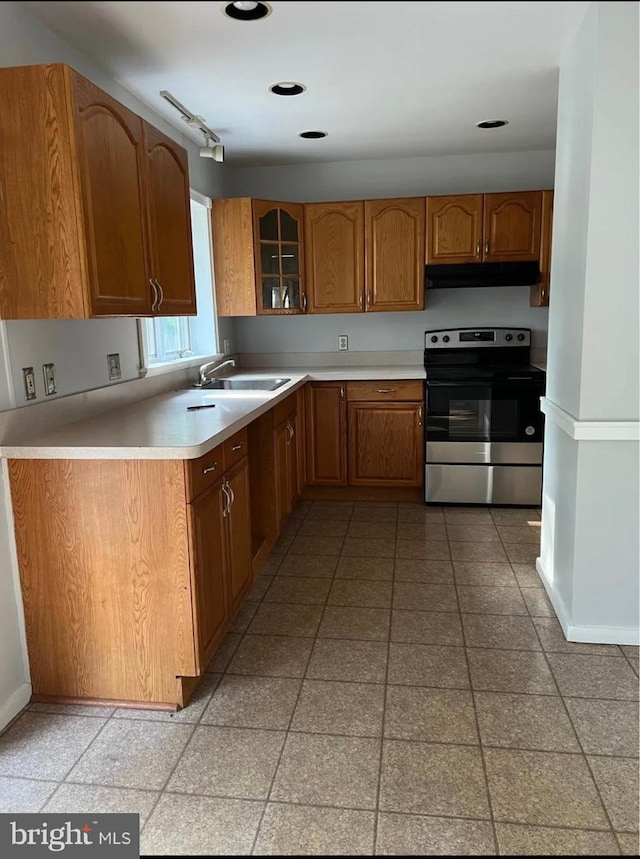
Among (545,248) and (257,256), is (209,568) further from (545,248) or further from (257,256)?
(545,248)

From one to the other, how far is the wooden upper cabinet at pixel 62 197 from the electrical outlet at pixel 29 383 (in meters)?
0.24

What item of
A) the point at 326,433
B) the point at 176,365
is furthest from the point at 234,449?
the point at 326,433

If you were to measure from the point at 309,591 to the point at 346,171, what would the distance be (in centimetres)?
291

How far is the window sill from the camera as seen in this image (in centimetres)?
292

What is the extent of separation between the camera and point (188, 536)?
5.89 feet

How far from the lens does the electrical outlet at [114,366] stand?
8.25 ft

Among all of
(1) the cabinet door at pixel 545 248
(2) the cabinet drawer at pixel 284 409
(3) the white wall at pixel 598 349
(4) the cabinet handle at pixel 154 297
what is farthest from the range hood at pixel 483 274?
(4) the cabinet handle at pixel 154 297

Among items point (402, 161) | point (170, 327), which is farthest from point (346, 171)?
point (170, 327)

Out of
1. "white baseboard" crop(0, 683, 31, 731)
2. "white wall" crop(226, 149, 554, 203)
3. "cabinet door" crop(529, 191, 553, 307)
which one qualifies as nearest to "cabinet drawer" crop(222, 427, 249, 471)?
"white baseboard" crop(0, 683, 31, 731)

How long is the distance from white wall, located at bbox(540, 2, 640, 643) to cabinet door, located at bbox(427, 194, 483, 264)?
1.43 meters

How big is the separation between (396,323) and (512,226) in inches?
38.6

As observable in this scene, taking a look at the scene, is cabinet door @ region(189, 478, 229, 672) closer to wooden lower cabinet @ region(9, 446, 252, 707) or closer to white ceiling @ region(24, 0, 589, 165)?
wooden lower cabinet @ region(9, 446, 252, 707)

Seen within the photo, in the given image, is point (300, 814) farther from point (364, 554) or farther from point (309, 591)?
point (364, 554)

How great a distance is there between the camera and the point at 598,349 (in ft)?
6.57
